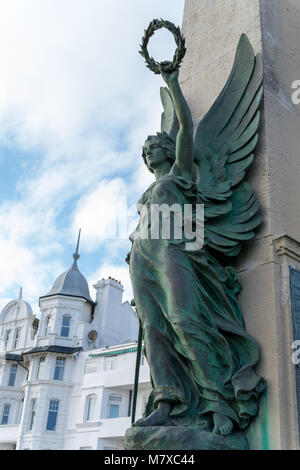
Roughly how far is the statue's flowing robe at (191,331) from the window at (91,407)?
102ft

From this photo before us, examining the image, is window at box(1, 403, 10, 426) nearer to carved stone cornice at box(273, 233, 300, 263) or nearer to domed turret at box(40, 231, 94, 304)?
domed turret at box(40, 231, 94, 304)

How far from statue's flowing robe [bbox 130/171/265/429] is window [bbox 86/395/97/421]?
31.2 metres

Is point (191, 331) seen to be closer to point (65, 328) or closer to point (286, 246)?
point (286, 246)

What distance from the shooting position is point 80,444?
108 ft

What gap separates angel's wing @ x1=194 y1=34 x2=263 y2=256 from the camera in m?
4.50

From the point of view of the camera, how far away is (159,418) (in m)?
3.78

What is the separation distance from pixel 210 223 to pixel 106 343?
3557cm

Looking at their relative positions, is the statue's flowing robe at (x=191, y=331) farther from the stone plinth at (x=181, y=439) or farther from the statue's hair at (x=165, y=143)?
the statue's hair at (x=165, y=143)

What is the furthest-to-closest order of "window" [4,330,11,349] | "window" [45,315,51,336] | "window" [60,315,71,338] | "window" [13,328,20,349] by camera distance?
"window" [4,330,11,349], "window" [13,328,20,349], "window" [45,315,51,336], "window" [60,315,71,338]

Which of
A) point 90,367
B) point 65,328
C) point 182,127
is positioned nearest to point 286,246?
point 182,127

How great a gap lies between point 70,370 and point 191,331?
34652 millimetres

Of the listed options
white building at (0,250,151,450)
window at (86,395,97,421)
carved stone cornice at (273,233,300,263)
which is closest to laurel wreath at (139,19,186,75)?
carved stone cornice at (273,233,300,263)

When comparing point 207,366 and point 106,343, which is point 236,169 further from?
point 106,343
